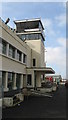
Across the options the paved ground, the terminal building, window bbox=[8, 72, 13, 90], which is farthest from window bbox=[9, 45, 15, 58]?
the paved ground

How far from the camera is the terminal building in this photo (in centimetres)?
2417

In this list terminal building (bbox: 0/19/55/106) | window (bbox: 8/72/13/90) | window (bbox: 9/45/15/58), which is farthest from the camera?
window (bbox: 9/45/15/58)

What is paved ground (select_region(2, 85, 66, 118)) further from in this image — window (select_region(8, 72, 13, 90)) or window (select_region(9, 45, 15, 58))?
window (select_region(9, 45, 15, 58))

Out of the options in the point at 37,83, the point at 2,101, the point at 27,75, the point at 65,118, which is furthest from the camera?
the point at 37,83

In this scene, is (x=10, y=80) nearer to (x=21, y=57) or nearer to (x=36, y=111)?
(x=21, y=57)

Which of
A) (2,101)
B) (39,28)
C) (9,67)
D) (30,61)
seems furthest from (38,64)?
(2,101)

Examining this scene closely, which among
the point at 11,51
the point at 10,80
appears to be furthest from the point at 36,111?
the point at 11,51

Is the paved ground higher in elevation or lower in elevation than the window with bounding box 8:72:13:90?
lower

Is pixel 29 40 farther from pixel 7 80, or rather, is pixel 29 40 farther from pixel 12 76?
pixel 7 80

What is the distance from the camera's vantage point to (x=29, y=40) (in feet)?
150

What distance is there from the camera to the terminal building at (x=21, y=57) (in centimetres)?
2417

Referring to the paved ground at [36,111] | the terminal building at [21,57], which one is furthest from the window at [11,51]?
the paved ground at [36,111]

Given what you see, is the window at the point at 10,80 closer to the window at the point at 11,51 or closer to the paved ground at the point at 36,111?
the window at the point at 11,51

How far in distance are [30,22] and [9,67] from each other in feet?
82.0
